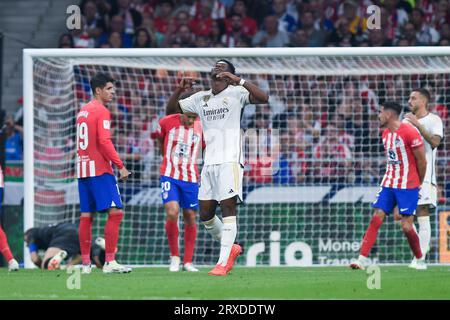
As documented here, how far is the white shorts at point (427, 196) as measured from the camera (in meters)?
13.5

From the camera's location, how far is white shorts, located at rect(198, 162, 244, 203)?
36.3ft

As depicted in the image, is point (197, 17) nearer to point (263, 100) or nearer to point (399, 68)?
point (399, 68)

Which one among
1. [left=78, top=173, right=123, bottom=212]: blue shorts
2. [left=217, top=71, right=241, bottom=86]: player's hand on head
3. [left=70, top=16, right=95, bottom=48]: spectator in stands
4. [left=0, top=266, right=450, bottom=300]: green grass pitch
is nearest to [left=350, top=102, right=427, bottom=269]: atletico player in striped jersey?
[left=0, top=266, right=450, bottom=300]: green grass pitch

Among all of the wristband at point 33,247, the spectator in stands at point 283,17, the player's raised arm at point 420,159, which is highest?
the spectator in stands at point 283,17

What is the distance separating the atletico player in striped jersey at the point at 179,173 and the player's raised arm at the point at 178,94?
0.68 meters

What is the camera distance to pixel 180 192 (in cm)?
1291

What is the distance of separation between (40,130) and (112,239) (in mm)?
4575

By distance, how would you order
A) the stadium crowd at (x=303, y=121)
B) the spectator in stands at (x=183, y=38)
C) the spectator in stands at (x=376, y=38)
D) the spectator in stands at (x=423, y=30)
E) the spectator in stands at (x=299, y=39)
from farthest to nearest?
the spectator in stands at (x=183, y=38)
the spectator in stands at (x=423, y=30)
the spectator in stands at (x=299, y=39)
the spectator in stands at (x=376, y=38)
the stadium crowd at (x=303, y=121)

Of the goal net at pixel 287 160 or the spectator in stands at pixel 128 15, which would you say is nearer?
the goal net at pixel 287 160

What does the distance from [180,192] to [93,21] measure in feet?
28.7

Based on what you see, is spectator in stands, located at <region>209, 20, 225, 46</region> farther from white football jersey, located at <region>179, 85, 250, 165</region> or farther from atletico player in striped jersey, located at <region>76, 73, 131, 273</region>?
white football jersey, located at <region>179, 85, 250, 165</region>

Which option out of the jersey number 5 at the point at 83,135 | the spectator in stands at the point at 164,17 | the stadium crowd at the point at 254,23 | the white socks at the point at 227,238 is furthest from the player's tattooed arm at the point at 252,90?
the spectator in stands at the point at 164,17

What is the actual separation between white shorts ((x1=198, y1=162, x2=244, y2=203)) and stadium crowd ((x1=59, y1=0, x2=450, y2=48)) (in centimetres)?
867

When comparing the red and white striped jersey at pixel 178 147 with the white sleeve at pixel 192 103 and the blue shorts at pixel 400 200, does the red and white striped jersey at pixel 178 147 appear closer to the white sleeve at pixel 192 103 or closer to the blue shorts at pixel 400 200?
the white sleeve at pixel 192 103
